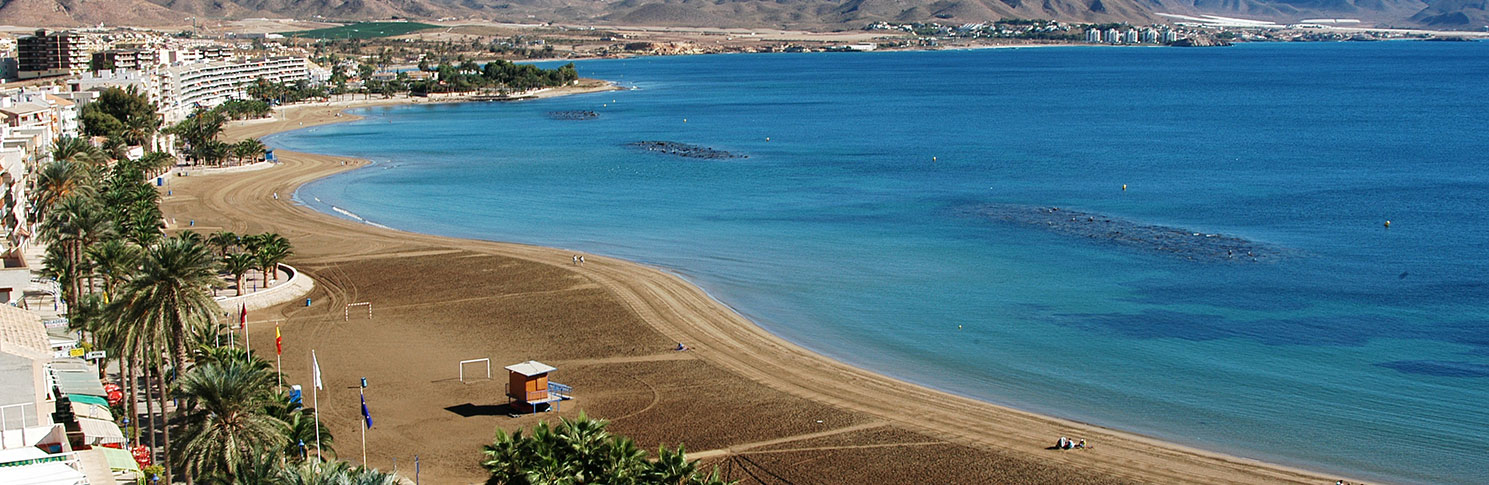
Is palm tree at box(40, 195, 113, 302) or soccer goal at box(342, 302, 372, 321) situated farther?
soccer goal at box(342, 302, 372, 321)

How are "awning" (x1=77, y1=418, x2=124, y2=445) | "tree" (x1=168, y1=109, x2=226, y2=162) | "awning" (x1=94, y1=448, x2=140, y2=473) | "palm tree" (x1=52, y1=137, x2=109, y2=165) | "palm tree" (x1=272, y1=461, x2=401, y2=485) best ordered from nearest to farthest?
"palm tree" (x1=272, y1=461, x2=401, y2=485) < "awning" (x1=94, y1=448, x2=140, y2=473) < "awning" (x1=77, y1=418, x2=124, y2=445) < "palm tree" (x1=52, y1=137, x2=109, y2=165) < "tree" (x1=168, y1=109, x2=226, y2=162)

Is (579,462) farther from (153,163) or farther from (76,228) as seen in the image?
(153,163)

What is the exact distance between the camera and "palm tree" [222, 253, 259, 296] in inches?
1908

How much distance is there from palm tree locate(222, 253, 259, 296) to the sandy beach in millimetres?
2087

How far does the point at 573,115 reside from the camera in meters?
157

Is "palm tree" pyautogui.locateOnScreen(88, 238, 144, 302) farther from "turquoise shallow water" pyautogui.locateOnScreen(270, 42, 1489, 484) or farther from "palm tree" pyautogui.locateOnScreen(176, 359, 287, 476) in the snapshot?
"turquoise shallow water" pyautogui.locateOnScreen(270, 42, 1489, 484)

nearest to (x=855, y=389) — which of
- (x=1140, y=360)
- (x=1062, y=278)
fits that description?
(x=1140, y=360)

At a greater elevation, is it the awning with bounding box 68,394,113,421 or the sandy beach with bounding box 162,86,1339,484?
the awning with bounding box 68,394,113,421

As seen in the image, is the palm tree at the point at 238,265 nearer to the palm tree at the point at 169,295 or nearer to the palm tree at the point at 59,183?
the palm tree at the point at 59,183

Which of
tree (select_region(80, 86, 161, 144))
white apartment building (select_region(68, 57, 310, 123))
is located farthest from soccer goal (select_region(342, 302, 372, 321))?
white apartment building (select_region(68, 57, 310, 123))

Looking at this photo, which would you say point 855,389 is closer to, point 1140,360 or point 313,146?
point 1140,360

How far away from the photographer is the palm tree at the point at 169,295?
1085 inches

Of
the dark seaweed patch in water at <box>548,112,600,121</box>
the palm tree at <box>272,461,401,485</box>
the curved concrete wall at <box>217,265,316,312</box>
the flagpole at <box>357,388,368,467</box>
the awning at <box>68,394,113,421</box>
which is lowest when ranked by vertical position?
the flagpole at <box>357,388,368,467</box>

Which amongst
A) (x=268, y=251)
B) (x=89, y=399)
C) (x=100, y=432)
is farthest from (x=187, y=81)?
(x=100, y=432)
